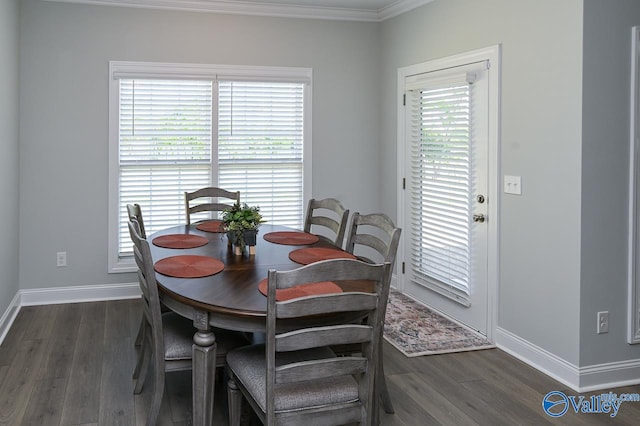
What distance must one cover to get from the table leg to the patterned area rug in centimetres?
171

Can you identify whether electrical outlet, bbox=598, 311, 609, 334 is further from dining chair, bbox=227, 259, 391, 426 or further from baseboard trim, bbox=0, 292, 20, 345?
baseboard trim, bbox=0, 292, 20, 345

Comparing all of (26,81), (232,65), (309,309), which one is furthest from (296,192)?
(309,309)

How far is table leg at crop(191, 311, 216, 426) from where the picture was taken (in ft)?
7.98

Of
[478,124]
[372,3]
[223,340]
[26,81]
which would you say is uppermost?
[372,3]

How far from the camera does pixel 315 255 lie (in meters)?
3.25

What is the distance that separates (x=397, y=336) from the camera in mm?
4184

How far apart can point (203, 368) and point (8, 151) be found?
2.86 metres

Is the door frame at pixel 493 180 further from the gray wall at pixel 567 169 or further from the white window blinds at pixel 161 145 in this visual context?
the white window blinds at pixel 161 145

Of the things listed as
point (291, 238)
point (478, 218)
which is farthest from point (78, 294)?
point (478, 218)

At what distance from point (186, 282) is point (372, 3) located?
11.7ft

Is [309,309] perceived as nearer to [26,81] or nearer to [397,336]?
[397,336]

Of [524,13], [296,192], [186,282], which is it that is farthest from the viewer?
[296,192]

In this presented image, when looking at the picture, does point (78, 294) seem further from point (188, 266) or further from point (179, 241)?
point (188, 266)

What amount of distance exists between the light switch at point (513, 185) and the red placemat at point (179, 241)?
6.57 ft
